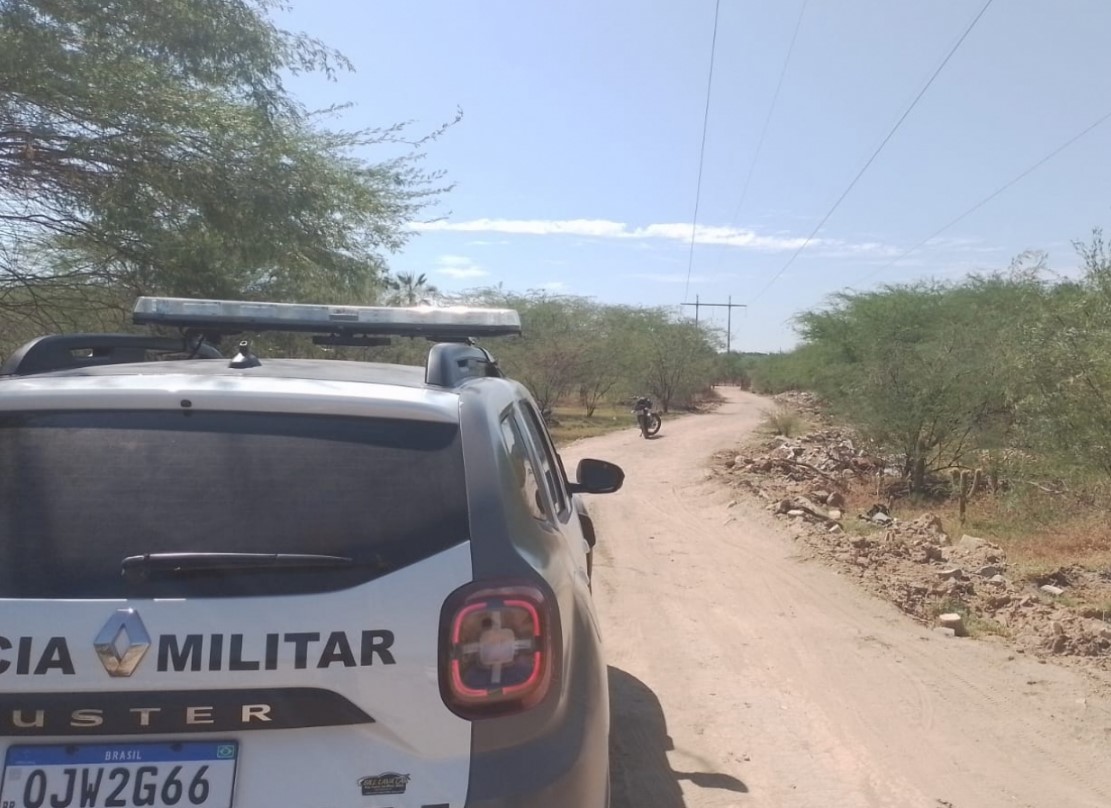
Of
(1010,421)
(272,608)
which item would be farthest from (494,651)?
(1010,421)

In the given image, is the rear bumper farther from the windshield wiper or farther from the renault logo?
the renault logo

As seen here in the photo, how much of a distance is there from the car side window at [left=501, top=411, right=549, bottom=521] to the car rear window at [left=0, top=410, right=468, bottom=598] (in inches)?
11.3

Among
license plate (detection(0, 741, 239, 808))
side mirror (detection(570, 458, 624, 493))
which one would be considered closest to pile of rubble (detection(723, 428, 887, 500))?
side mirror (detection(570, 458, 624, 493))

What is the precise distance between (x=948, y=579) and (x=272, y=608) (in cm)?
770

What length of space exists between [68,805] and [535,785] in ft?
3.25

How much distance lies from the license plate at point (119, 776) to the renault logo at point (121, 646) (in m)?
0.18

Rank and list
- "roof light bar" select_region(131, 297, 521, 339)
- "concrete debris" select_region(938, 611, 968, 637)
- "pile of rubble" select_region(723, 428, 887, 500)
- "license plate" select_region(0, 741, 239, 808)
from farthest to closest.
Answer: "pile of rubble" select_region(723, 428, 887, 500) < "concrete debris" select_region(938, 611, 968, 637) < "roof light bar" select_region(131, 297, 521, 339) < "license plate" select_region(0, 741, 239, 808)

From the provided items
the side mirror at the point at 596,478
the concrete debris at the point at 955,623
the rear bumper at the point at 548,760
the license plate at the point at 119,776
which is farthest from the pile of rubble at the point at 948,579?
the license plate at the point at 119,776

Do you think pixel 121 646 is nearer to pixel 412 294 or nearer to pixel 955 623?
pixel 955 623

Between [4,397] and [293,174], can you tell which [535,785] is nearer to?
[4,397]

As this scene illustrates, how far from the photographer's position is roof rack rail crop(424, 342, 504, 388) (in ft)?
8.89

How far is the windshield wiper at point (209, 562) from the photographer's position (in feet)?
7.25

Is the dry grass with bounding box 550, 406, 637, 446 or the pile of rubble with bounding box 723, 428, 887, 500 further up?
the pile of rubble with bounding box 723, 428, 887, 500

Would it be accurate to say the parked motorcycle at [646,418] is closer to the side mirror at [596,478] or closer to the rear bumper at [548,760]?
the side mirror at [596,478]
